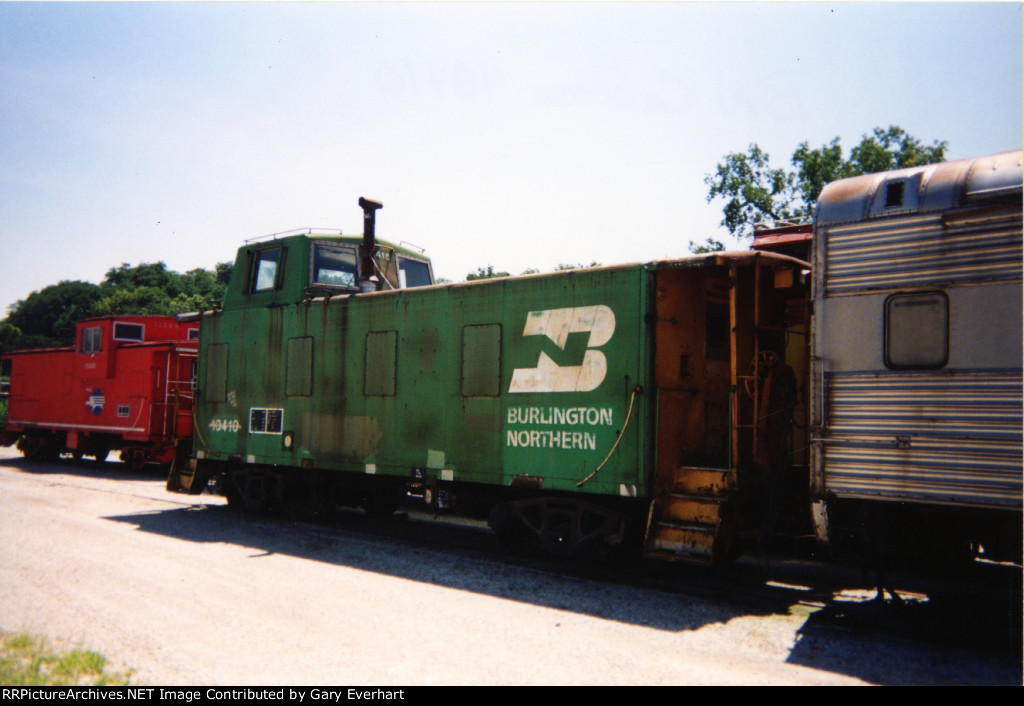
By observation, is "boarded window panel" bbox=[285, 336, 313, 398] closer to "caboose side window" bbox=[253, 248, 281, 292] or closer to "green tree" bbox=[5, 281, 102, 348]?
"caboose side window" bbox=[253, 248, 281, 292]

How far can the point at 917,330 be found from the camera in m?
6.52

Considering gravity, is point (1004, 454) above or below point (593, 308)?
below

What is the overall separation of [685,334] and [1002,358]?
3564 millimetres

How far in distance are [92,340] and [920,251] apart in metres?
21.4

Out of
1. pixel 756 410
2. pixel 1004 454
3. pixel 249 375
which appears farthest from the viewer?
pixel 249 375

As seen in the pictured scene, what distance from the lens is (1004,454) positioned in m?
5.94

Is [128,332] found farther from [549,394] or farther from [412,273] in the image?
[549,394]

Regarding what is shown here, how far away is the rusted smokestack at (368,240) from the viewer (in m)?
12.5

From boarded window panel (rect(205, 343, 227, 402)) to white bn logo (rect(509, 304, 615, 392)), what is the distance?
6.67 meters

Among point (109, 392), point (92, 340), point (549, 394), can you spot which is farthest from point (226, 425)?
point (92, 340)

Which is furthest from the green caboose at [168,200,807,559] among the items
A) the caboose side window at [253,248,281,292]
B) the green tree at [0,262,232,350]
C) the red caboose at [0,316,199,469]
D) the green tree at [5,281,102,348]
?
the green tree at [5,281,102,348]

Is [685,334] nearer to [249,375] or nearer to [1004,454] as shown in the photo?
[1004,454]

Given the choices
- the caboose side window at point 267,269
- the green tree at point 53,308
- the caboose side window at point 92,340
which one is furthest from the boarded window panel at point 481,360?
the green tree at point 53,308
